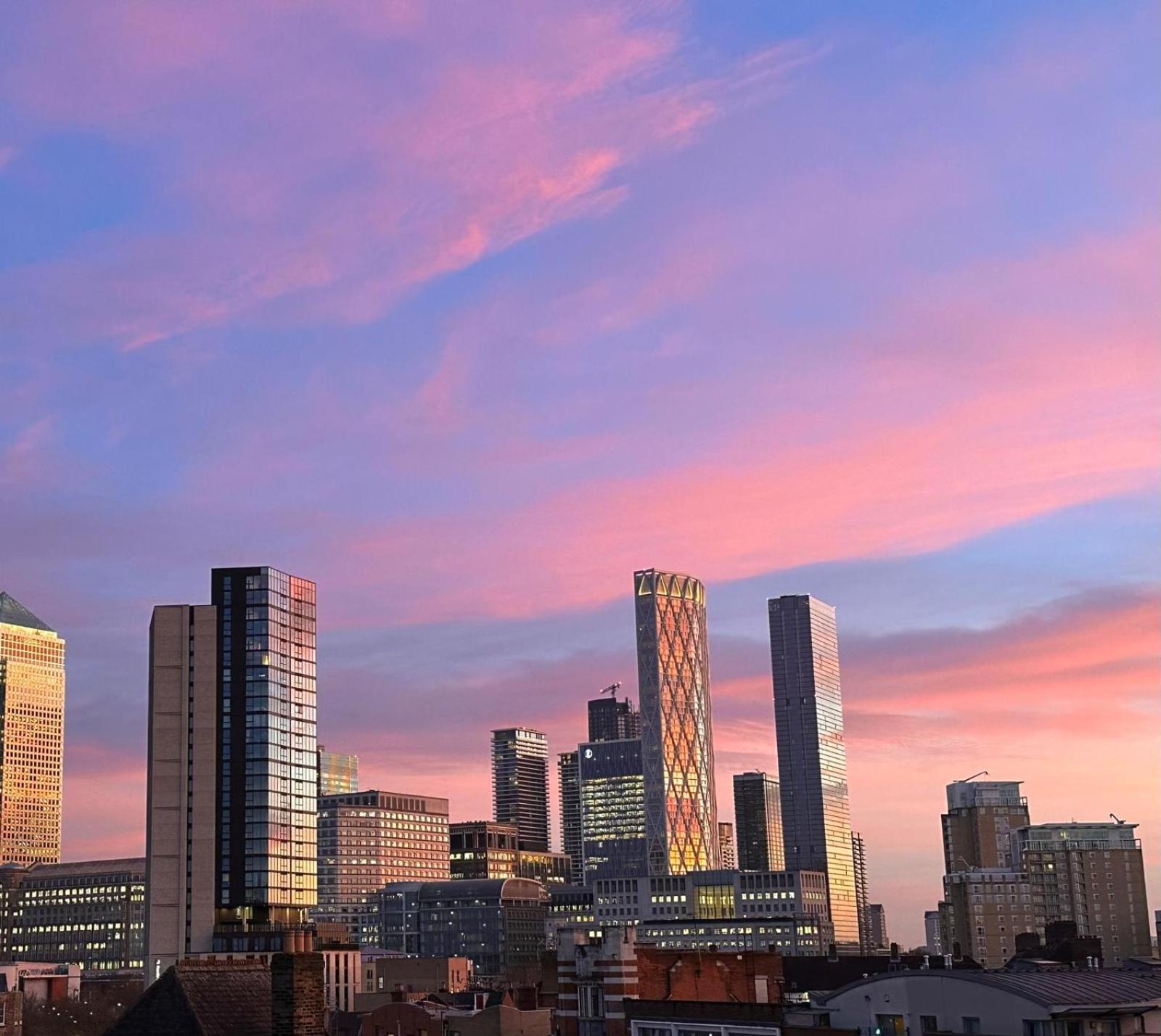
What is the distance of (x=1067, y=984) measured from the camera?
69.7 meters

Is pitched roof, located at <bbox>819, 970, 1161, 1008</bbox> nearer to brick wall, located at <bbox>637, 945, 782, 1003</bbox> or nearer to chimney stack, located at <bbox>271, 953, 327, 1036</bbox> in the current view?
brick wall, located at <bbox>637, 945, 782, 1003</bbox>

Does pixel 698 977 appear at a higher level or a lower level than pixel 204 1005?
lower

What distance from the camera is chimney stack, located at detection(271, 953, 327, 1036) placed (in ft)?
173

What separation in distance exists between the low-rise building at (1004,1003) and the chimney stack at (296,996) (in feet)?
98.6

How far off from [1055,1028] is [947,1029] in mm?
5914

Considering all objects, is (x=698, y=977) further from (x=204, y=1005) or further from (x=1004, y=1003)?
(x=204, y=1005)

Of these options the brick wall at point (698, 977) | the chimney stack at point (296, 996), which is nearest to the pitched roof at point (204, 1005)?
the chimney stack at point (296, 996)

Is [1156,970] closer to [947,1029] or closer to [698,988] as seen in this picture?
[947,1029]

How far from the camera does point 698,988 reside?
79.9 m

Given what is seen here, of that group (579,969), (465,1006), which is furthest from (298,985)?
(465,1006)

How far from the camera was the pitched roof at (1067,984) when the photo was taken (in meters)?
67.6

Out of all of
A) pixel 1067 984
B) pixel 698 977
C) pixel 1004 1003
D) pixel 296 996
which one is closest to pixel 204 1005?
pixel 296 996

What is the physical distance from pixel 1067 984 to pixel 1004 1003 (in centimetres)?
342

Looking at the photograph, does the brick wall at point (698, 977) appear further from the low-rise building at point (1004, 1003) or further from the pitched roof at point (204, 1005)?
the pitched roof at point (204, 1005)
